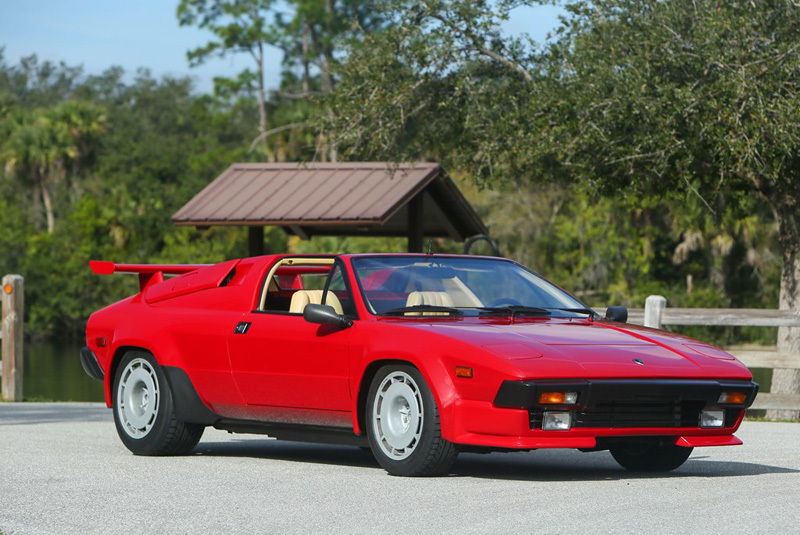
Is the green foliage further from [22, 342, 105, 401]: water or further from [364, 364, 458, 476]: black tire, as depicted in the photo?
[364, 364, 458, 476]: black tire

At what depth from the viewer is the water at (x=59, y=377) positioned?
3228cm

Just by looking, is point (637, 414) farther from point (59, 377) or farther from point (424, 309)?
point (59, 377)

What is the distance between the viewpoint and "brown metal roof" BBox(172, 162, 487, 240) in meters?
22.4

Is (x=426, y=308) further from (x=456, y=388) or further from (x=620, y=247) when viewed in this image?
(x=620, y=247)

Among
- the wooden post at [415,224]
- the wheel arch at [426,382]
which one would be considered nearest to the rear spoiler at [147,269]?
the wheel arch at [426,382]

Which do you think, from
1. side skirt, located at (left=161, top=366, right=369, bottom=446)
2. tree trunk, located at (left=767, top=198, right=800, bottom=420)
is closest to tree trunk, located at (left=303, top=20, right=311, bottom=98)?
tree trunk, located at (left=767, top=198, right=800, bottom=420)

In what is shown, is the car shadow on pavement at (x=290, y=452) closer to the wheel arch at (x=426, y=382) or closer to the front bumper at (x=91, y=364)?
the wheel arch at (x=426, y=382)

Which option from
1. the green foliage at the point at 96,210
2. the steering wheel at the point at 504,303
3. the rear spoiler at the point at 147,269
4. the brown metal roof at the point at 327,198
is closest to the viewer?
the steering wheel at the point at 504,303

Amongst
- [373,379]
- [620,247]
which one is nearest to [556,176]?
[373,379]

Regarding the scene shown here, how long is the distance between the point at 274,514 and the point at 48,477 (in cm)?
223

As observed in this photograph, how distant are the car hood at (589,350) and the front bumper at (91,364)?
3.45m

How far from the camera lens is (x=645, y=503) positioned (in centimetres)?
682

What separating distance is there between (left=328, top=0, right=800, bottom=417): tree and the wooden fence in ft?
7.27

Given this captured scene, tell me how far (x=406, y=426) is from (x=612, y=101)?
10031 mm
